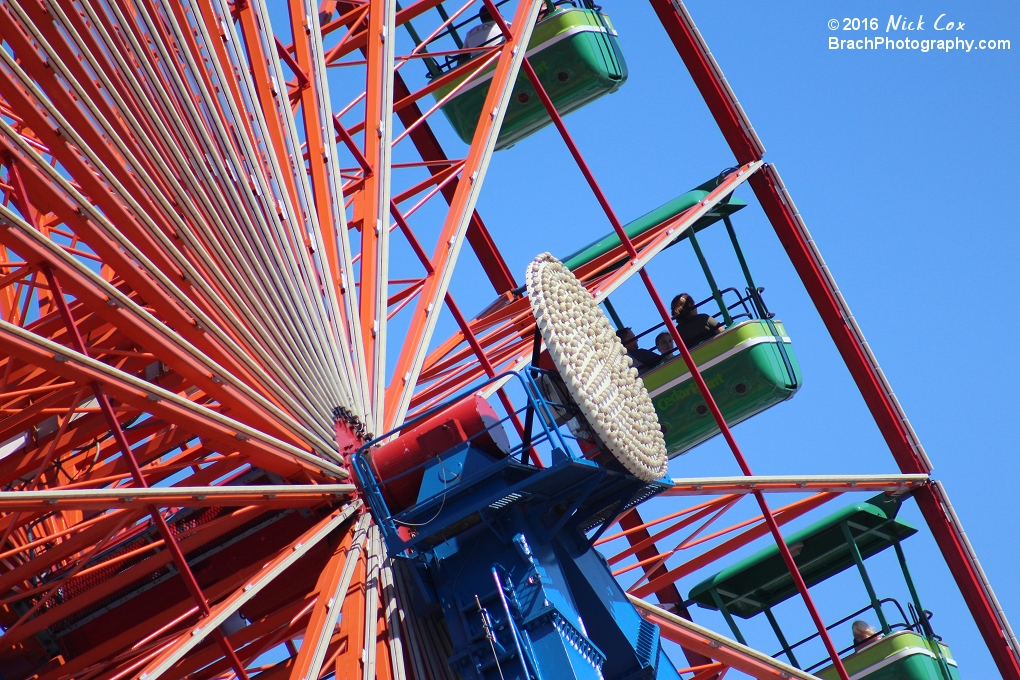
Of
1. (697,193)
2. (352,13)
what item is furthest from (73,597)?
(697,193)

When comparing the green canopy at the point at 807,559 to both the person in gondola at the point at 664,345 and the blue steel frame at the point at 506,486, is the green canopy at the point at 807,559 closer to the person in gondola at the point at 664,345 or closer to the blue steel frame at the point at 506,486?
the person in gondola at the point at 664,345

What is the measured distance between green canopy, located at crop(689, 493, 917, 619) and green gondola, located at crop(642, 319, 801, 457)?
6.24 feet

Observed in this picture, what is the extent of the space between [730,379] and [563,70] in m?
4.97

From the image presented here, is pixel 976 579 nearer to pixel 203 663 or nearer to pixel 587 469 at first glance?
pixel 587 469

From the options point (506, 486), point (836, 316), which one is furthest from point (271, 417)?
point (836, 316)

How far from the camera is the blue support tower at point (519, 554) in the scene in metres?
12.1

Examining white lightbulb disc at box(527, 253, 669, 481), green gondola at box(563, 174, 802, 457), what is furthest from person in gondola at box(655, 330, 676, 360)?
white lightbulb disc at box(527, 253, 669, 481)

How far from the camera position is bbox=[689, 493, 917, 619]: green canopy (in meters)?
21.2

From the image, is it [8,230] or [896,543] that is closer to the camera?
[8,230]

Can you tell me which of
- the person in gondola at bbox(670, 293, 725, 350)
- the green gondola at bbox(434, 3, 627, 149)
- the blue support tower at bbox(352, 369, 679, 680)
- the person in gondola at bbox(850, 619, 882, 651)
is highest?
the green gondola at bbox(434, 3, 627, 149)

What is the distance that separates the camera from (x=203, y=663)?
542 inches

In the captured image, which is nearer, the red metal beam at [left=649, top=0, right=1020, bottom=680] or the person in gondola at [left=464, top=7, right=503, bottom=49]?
the red metal beam at [left=649, top=0, right=1020, bottom=680]

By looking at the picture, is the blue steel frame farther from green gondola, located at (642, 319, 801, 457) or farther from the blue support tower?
green gondola, located at (642, 319, 801, 457)

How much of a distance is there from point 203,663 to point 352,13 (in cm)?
813
